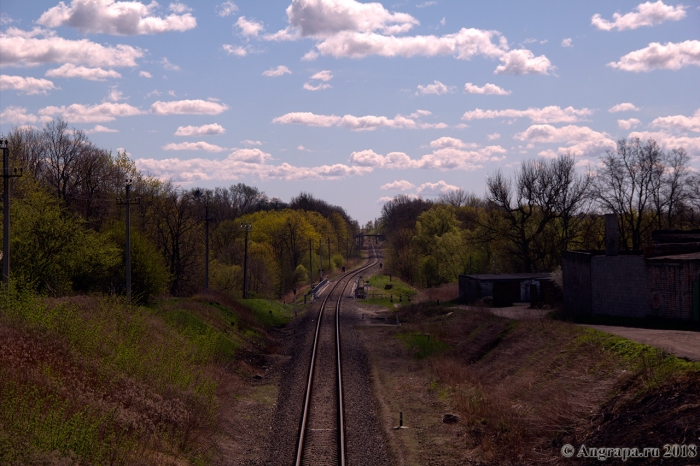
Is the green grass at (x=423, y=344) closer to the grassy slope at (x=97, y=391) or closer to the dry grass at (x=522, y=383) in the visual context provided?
the dry grass at (x=522, y=383)

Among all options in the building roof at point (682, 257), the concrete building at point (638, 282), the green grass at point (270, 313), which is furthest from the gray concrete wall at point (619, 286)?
the green grass at point (270, 313)

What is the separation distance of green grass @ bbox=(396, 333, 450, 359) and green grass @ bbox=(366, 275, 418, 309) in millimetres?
17300

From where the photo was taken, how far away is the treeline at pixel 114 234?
87.9 feet

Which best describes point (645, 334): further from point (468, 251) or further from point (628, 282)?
point (468, 251)

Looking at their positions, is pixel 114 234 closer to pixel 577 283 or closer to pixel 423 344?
pixel 423 344

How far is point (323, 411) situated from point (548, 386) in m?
5.93

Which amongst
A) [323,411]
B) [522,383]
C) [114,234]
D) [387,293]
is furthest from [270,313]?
[522,383]

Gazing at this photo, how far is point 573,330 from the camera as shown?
19.8 m

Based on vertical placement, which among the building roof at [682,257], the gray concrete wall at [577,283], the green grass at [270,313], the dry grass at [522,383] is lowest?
the green grass at [270,313]

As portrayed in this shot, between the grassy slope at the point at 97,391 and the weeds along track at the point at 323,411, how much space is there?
2114 millimetres

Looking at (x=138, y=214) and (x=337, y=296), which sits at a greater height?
(x=138, y=214)

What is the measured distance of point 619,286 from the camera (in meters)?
25.2

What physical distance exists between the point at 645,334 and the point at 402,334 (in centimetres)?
1384

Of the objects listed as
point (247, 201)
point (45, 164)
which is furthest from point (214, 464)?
point (247, 201)
